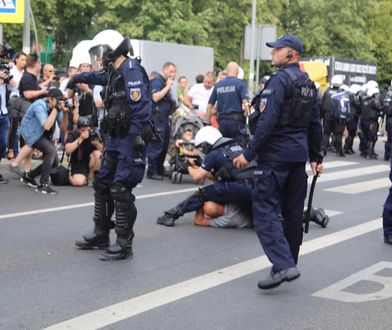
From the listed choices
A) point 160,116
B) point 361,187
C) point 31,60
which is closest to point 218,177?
point 160,116

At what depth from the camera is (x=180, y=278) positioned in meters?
5.97

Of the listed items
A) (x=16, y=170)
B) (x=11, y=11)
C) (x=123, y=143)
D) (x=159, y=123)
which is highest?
(x=11, y=11)

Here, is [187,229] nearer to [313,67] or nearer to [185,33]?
[313,67]

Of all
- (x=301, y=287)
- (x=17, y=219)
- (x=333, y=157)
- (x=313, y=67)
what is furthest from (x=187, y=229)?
(x=313, y=67)

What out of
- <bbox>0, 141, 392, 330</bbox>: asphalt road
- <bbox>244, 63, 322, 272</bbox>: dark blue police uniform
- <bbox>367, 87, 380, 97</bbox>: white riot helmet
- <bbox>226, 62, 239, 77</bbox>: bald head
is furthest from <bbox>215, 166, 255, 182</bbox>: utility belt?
<bbox>367, 87, 380, 97</bbox>: white riot helmet

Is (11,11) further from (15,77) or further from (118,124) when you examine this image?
(118,124)

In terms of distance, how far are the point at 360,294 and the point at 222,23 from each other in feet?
102

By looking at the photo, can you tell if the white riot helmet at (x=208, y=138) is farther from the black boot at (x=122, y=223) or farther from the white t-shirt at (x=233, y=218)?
the black boot at (x=122, y=223)

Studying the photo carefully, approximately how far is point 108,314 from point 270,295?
130 cm

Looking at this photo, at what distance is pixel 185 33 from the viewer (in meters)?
31.6

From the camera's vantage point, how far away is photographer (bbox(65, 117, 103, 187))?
10.5 m

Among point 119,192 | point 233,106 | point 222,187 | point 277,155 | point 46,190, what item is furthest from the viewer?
point 233,106

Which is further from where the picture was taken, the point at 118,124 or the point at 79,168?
the point at 79,168

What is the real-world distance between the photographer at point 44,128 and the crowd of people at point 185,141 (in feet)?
0.05
